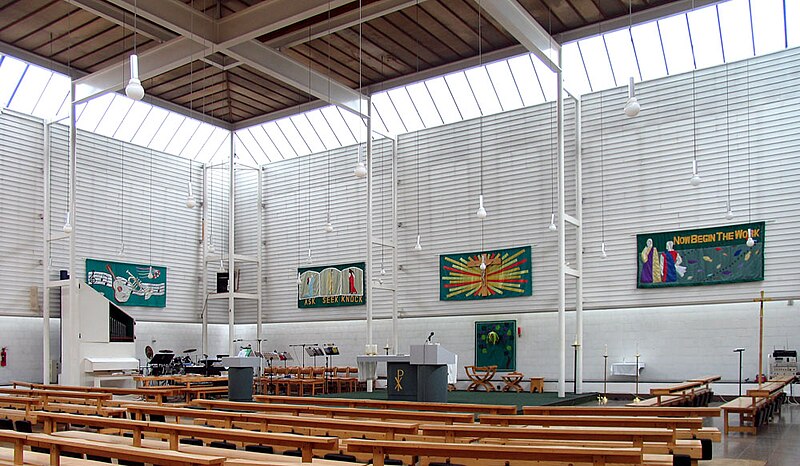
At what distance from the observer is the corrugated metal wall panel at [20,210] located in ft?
62.0

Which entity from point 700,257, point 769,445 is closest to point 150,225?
point 700,257

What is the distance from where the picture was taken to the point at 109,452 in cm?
538

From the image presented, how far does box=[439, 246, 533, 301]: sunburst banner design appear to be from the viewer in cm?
1864

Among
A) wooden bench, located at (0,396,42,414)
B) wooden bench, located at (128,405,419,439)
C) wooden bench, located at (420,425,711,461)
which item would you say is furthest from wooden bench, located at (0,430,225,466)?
wooden bench, located at (0,396,42,414)

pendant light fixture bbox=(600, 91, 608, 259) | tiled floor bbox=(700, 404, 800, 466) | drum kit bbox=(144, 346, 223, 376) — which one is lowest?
drum kit bbox=(144, 346, 223, 376)

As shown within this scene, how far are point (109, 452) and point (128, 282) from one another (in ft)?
56.1

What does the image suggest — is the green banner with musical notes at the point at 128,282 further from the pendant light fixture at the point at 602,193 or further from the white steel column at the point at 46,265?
the pendant light fixture at the point at 602,193

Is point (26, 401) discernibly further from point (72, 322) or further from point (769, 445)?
point (769, 445)

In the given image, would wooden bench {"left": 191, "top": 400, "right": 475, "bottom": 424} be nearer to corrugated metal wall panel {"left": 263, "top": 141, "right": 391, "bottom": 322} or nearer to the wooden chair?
the wooden chair

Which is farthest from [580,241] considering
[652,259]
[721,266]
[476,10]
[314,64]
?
[314,64]

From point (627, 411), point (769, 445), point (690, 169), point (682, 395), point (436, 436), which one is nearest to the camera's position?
point (436, 436)

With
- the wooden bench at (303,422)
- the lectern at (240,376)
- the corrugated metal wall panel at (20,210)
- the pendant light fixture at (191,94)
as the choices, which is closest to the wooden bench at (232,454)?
the wooden bench at (303,422)

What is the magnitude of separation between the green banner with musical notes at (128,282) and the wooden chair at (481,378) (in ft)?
32.8

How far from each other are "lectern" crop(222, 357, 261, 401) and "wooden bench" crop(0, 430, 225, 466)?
7.59 metres
